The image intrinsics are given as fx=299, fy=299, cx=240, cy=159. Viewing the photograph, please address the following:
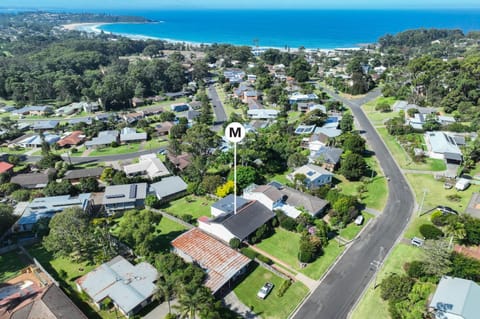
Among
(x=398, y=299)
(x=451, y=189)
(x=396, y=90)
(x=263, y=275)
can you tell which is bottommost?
(x=263, y=275)

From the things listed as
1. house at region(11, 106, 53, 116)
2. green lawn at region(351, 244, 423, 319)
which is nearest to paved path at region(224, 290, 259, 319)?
green lawn at region(351, 244, 423, 319)

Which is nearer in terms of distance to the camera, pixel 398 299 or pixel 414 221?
pixel 398 299

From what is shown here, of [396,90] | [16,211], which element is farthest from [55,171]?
[396,90]

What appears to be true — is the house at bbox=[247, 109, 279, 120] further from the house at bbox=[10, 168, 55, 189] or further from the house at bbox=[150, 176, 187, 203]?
the house at bbox=[10, 168, 55, 189]

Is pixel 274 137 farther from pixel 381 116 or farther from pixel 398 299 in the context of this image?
pixel 398 299

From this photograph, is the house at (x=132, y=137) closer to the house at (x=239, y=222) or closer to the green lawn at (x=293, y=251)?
the house at (x=239, y=222)

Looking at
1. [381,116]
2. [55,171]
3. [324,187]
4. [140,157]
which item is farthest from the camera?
[381,116]

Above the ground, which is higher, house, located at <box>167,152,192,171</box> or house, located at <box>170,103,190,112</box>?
house, located at <box>170,103,190,112</box>

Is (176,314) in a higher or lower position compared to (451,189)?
lower
